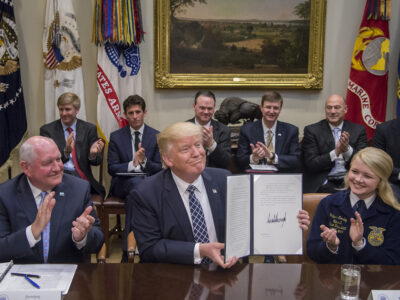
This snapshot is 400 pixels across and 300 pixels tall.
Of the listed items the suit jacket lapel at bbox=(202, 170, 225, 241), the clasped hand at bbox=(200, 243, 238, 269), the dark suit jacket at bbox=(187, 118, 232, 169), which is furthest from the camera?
the dark suit jacket at bbox=(187, 118, 232, 169)

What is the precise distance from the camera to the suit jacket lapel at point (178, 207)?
230cm

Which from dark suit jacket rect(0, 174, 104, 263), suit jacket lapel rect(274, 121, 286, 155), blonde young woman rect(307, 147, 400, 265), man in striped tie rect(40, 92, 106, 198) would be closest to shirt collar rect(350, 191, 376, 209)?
blonde young woman rect(307, 147, 400, 265)

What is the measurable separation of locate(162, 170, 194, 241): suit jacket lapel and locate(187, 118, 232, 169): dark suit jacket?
2229mm

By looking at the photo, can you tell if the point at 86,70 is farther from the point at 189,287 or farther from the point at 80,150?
the point at 189,287

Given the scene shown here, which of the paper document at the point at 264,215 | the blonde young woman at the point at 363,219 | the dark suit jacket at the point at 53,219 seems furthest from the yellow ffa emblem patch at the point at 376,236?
the dark suit jacket at the point at 53,219

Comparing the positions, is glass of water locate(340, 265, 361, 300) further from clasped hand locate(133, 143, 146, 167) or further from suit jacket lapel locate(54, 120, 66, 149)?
suit jacket lapel locate(54, 120, 66, 149)

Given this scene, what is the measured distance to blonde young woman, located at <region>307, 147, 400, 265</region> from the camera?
233 cm

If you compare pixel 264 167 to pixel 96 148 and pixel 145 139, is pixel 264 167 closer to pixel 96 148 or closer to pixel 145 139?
pixel 145 139

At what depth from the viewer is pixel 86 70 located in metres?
5.75

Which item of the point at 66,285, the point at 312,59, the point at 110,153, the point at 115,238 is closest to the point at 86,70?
the point at 110,153

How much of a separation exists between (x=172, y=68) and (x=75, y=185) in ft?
11.4

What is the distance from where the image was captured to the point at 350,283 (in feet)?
6.02

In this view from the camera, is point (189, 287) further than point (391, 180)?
No

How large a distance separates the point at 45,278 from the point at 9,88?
12.6ft
